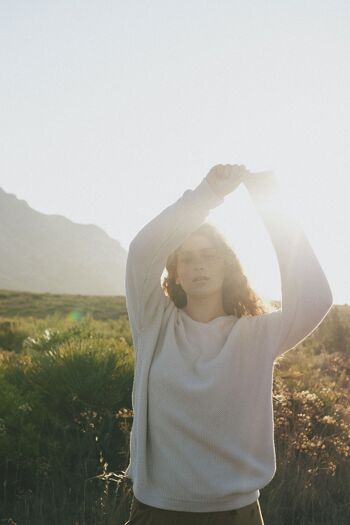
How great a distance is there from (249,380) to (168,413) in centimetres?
33

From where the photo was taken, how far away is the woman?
6.95 ft

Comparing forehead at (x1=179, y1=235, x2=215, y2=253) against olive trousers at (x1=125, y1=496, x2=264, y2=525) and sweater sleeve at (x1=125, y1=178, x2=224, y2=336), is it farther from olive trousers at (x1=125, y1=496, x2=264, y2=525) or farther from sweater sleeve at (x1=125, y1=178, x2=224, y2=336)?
olive trousers at (x1=125, y1=496, x2=264, y2=525)

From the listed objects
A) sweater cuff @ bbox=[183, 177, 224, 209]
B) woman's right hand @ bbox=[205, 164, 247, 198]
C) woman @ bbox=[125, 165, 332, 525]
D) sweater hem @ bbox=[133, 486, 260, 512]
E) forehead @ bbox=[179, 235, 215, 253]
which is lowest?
sweater hem @ bbox=[133, 486, 260, 512]

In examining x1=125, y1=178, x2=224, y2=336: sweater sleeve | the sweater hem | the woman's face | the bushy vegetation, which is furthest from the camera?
the bushy vegetation

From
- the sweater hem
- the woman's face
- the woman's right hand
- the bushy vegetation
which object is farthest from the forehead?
the bushy vegetation

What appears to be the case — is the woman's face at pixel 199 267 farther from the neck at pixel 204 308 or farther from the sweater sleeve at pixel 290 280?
the sweater sleeve at pixel 290 280

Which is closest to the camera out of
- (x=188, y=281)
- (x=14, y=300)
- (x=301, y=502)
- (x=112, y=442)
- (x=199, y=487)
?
Result: (x=199, y=487)

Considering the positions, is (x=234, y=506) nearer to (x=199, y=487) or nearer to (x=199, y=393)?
(x=199, y=487)

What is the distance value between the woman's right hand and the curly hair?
337mm

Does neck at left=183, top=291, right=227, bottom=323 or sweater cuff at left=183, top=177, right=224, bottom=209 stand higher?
sweater cuff at left=183, top=177, right=224, bottom=209

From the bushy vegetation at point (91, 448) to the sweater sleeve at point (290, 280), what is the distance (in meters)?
1.87

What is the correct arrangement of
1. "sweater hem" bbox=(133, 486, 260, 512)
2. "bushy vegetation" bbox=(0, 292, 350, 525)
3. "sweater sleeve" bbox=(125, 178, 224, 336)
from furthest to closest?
"bushy vegetation" bbox=(0, 292, 350, 525), "sweater sleeve" bbox=(125, 178, 224, 336), "sweater hem" bbox=(133, 486, 260, 512)

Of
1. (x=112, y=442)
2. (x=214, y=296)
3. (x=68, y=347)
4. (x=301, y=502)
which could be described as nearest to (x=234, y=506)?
(x=214, y=296)

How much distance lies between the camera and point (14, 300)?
95.1 ft
